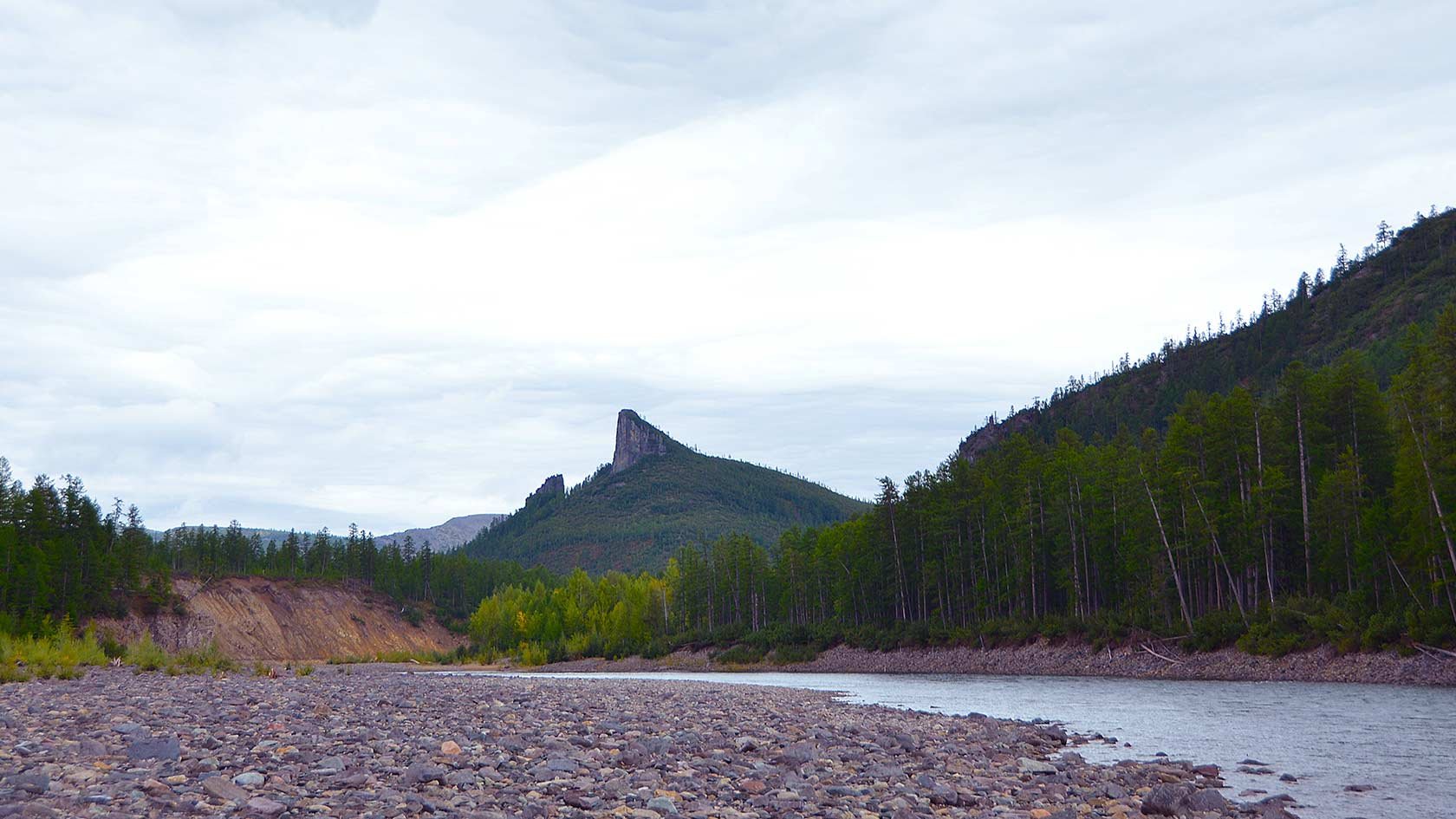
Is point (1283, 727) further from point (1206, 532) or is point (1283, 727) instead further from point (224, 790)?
point (1206, 532)

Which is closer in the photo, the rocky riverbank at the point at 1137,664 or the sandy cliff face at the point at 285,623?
the rocky riverbank at the point at 1137,664

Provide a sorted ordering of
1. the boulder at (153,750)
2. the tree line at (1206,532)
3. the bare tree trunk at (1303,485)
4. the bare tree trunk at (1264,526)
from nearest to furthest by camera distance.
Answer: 1. the boulder at (153,750)
2. the tree line at (1206,532)
3. the bare tree trunk at (1303,485)
4. the bare tree trunk at (1264,526)

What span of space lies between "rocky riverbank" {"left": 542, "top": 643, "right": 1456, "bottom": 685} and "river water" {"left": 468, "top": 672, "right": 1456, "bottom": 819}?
2320 mm

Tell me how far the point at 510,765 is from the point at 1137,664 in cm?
4990

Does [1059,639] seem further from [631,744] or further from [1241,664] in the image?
[631,744]

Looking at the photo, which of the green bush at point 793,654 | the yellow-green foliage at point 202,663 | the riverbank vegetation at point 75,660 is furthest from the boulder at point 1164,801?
the green bush at point 793,654

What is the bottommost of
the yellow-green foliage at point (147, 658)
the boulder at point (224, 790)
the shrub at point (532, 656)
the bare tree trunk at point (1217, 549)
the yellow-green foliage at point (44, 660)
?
the shrub at point (532, 656)

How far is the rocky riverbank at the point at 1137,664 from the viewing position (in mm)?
39188

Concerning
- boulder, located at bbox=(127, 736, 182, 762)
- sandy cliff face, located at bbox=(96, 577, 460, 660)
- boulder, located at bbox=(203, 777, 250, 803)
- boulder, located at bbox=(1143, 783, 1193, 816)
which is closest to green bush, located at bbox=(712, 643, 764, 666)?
sandy cliff face, located at bbox=(96, 577, 460, 660)

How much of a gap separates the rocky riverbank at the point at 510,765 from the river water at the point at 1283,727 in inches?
71.8

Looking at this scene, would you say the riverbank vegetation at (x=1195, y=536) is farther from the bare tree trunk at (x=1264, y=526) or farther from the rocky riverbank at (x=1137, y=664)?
the rocky riverbank at (x=1137, y=664)

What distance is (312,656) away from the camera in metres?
135

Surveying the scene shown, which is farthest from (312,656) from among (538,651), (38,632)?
(38,632)

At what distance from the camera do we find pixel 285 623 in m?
136
